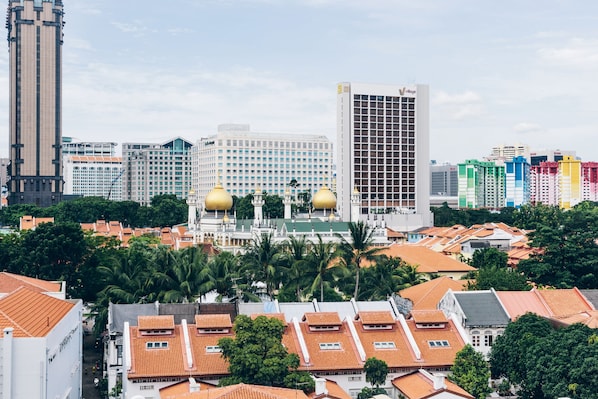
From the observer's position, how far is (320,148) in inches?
6560

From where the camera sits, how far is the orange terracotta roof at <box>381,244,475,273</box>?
215 feet

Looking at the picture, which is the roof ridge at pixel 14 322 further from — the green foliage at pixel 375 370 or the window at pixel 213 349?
the green foliage at pixel 375 370

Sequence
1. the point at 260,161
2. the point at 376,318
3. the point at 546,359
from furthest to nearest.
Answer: the point at 260,161, the point at 376,318, the point at 546,359

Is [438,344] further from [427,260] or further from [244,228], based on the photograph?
[244,228]

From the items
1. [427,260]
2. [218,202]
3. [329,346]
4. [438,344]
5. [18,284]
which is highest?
[218,202]

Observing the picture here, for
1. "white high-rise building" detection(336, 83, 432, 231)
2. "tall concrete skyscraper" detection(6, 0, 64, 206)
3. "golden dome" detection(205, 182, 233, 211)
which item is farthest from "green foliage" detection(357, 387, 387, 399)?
"tall concrete skyscraper" detection(6, 0, 64, 206)

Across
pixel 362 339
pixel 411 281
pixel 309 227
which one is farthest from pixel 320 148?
A: pixel 362 339

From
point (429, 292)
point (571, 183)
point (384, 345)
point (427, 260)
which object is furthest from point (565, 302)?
point (571, 183)

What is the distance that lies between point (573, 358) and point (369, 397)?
8524 millimetres

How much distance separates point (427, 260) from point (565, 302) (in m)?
26.7

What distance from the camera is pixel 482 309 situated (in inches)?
1553

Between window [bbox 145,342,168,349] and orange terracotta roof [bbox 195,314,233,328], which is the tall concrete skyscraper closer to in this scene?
orange terracotta roof [bbox 195,314,233,328]

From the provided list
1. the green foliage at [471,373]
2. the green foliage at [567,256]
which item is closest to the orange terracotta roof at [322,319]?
the green foliage at [471,373]

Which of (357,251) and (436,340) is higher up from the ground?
(357,251)
